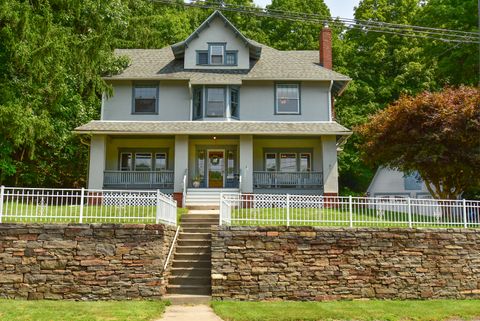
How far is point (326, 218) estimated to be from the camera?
12539 mm

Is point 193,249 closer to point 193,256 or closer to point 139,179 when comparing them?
point 193,256

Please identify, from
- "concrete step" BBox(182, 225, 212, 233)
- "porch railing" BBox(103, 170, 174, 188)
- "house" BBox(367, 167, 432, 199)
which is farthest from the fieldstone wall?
"house" BBox(367, 167, 432, 199)

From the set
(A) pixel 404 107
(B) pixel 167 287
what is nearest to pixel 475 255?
(A) pixel 404 107

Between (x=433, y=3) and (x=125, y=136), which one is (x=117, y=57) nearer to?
(x=125, y=136)

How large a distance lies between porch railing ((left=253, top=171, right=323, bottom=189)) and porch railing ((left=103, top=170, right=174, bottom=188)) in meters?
4.08

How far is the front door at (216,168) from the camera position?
2230cm

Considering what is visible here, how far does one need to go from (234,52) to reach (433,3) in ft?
48.4

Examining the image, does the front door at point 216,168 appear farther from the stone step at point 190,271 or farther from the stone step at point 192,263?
the stone step at point 190,271

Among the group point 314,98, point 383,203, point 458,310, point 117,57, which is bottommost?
point 458,310

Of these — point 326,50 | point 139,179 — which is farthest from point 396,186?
point 139,179

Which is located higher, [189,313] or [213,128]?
[213,128]

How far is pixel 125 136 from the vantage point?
2162cm

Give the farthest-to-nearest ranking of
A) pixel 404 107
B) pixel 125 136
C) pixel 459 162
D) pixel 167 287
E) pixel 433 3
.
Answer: pixel 433 3 < pixel 125 136 < pixel 404 107 < pixel 459 162 < pixel 167 287

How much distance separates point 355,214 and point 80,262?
723 cm
